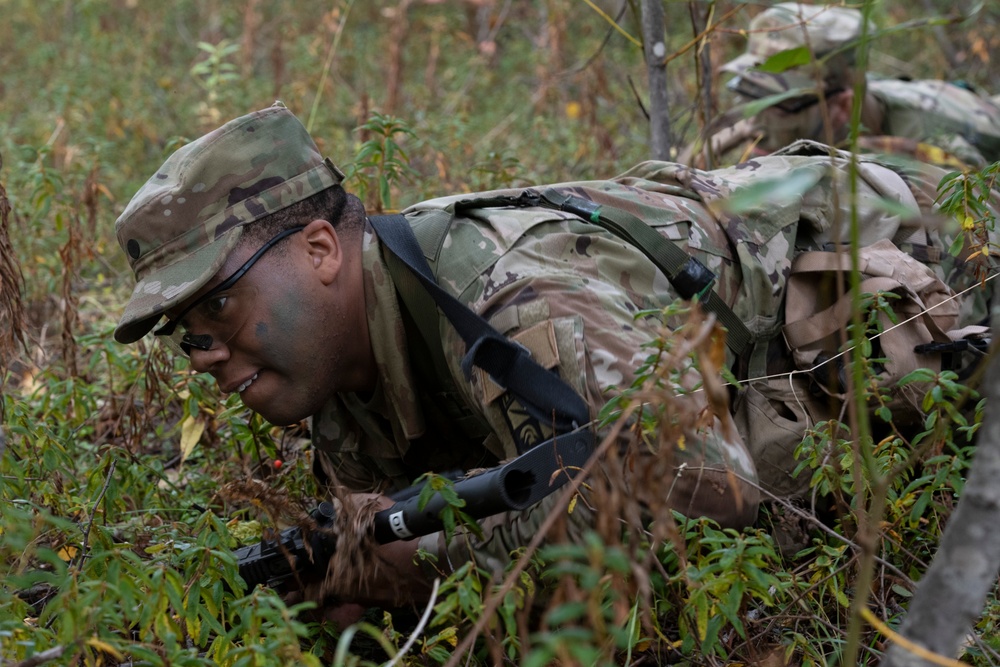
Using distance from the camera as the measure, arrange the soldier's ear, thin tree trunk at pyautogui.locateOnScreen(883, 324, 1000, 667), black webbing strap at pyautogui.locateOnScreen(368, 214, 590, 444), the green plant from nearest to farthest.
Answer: thin tree trunk at pyautogui.locateOnScreen(883, 324, 1000, 667) < black webbing strap at pyautogui.locateOnScreen(368, 214, 590, 444) < the soldier's ear < the green plant

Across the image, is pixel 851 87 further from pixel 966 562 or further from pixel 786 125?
pixel 966 562

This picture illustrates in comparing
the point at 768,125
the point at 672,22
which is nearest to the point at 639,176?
the point at 768,125

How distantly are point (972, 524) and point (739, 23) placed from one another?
6.50 metres

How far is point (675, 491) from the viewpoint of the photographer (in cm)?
221

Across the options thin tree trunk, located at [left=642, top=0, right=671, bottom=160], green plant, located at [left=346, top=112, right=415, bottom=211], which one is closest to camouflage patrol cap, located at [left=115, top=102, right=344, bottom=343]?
green plant, located at [left=346, top=112, right=415, bottom=211]

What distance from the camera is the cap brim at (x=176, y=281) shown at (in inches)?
93.9

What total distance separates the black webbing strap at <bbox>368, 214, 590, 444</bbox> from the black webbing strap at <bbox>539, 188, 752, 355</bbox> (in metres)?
0.44

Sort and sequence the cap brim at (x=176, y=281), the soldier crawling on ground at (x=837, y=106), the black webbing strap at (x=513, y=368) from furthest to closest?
the soldier crawling on ground at (x=837, y=106), the cap brim at (x=176, y=281), the black webbing strap at (x=513, y=368)

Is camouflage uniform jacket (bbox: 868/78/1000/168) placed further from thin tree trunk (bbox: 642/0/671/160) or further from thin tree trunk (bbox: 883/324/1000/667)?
thin tree trunk (bbox: 883/324/1000/667)

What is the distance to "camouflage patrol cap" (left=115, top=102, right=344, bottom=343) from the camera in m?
2.42

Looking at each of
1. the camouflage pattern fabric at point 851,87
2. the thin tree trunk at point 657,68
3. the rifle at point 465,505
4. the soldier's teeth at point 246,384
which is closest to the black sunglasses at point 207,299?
the soldier's teeth at point 246,384

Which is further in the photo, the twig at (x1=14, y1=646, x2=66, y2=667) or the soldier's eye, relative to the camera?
the soldier's eye

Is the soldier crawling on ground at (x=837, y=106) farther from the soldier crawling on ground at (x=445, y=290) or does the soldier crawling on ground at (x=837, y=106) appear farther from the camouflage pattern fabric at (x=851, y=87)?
the soldier crawling on ground at (x=445, y=290)

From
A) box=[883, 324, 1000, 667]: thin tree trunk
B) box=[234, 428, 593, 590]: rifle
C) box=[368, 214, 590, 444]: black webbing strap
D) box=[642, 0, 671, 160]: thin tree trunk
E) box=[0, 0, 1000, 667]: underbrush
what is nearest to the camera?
box=[883, 324, 1000, 667]: thin tree trunk
